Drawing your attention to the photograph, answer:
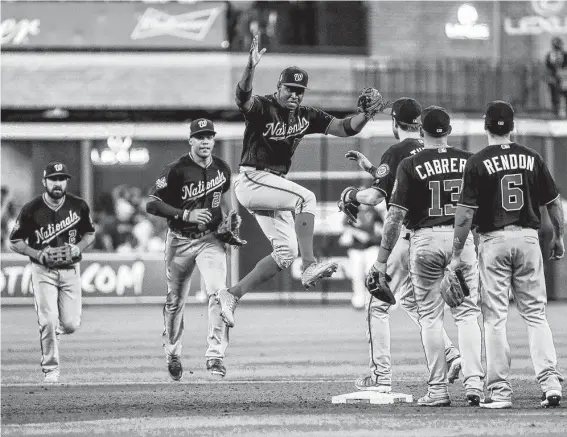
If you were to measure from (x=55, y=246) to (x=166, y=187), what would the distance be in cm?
215

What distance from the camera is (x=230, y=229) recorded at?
1402 centimetres

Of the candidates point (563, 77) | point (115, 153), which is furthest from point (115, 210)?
point (563, 77)

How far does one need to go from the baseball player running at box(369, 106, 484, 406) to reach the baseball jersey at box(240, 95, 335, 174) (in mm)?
1542

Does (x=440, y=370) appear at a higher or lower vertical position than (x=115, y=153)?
lower

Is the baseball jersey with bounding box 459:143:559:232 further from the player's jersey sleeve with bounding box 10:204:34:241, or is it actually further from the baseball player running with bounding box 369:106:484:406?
the player's jersey sleeve with bounding box 10:204:34:241

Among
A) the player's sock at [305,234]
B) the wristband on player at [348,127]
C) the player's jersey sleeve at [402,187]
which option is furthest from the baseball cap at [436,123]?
the player's sock at [305,234]

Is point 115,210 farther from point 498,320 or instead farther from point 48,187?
point 498,320

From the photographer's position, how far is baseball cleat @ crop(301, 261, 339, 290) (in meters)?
12.7

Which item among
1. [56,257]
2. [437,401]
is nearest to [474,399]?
[437,401]

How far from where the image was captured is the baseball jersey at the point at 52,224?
52.0ft

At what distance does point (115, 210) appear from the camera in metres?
31.3

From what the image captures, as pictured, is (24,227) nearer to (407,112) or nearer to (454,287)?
(407,112)

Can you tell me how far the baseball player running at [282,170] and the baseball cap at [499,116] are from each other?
1.63 metres

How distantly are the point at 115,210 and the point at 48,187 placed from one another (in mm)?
15391
